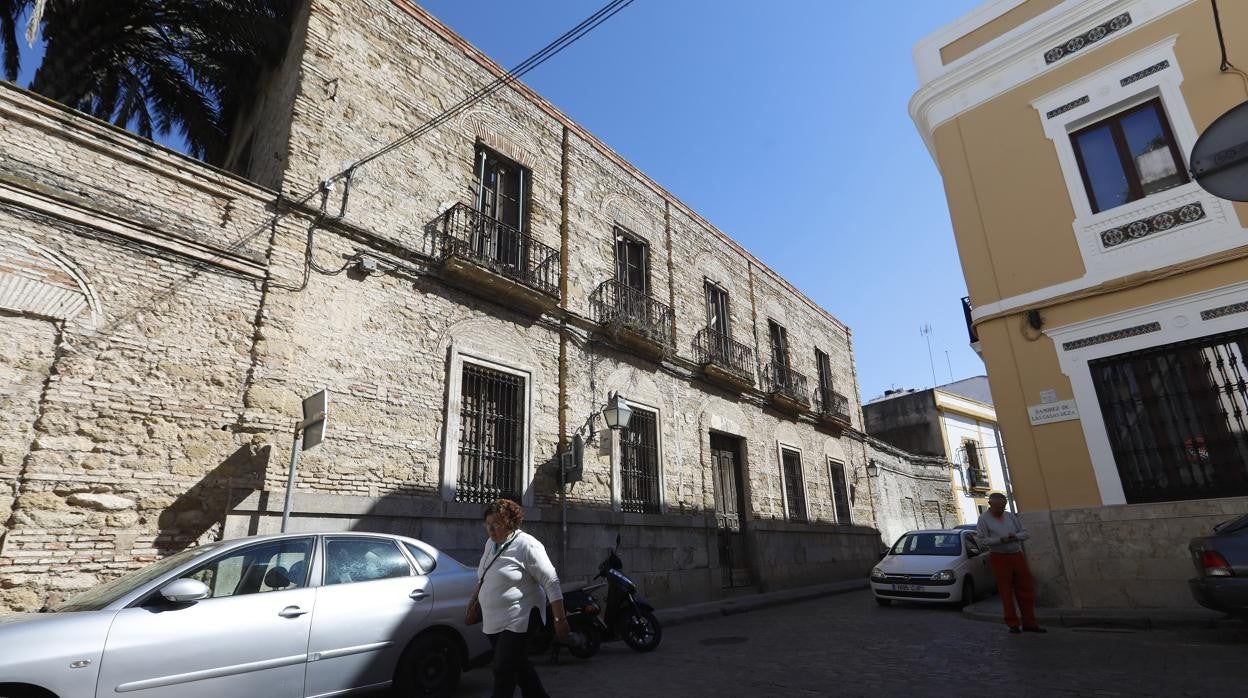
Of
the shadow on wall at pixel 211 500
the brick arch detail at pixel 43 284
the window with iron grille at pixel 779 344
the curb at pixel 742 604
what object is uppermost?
the window with iron grille at pixel 779 344

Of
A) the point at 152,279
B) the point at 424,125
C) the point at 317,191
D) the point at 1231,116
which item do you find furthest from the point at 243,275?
the point at 1231,116

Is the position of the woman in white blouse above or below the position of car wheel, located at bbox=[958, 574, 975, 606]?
above

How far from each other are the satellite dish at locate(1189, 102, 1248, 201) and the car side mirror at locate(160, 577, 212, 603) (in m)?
5.86

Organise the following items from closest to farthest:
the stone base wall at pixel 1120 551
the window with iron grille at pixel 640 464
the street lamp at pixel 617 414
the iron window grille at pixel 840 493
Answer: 1. the stone base wall at pixel 1120 551
2. the street lamp at pixel 617 414
3. the window with iron grille at pixel 640 464
4. the iron window grille at pixel 840 493

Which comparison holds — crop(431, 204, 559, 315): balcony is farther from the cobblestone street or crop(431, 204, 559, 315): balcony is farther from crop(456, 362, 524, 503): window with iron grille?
Result: the cobblestone street

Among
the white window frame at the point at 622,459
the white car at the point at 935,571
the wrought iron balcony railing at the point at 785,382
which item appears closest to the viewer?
the white car at the point at 935,571

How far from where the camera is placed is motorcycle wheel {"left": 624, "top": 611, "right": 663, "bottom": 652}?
696cm

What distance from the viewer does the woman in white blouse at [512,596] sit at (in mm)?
3545

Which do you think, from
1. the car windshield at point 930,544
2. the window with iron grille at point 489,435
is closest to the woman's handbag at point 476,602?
the window with iron grille at point 489,435

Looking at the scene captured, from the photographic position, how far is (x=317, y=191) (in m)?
7.98

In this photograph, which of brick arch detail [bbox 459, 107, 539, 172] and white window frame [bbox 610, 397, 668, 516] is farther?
white window frame [bbox 610, 397, 668, 516]

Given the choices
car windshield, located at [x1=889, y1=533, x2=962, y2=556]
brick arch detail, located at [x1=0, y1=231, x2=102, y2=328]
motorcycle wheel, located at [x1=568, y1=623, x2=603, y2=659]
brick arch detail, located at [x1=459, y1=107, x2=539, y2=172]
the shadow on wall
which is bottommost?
motorcycle wheel, located at [x1=568, y1=623, x2=603, y2=659]

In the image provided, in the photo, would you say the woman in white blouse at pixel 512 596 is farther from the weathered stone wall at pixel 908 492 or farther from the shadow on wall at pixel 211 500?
the weathered stone wall at pixel 908 492

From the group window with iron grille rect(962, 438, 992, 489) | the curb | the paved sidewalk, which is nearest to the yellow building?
the paved sidewalk
